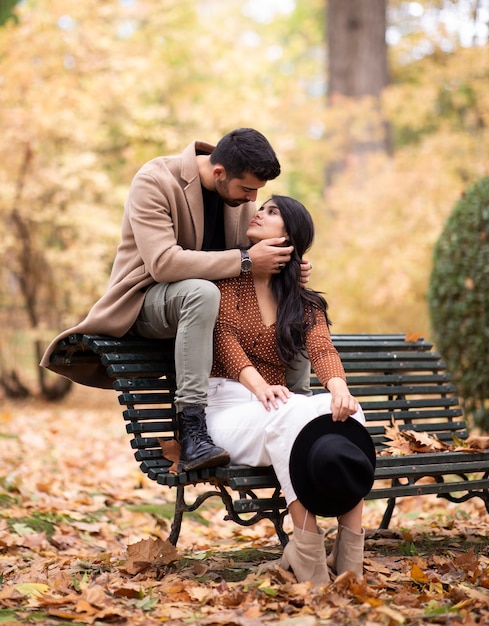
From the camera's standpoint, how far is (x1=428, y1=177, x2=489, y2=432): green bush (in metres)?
6.89

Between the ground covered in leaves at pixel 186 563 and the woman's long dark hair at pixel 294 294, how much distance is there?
961 mm

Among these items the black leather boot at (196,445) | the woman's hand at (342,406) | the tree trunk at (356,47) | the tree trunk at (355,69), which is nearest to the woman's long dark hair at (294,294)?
the woman's hand at (342,406)

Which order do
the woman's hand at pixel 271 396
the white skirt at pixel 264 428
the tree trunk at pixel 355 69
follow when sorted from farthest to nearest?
1. the tree trunk at pixel 355 69
2. the woman's hand at pixel 271 396
3. the white skirt at pixel 264 428

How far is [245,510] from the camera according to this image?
3.43 m

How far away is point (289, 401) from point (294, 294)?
63 centimetres

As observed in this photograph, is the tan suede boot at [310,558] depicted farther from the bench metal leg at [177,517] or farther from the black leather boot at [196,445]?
the bench metal leg at [177,517]

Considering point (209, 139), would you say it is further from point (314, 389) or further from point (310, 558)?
point (310, 558)

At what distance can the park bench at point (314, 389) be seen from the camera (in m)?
3.55

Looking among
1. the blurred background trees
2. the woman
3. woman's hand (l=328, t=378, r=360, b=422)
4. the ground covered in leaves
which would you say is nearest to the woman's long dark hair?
the woman

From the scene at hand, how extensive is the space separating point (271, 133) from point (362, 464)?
12.4 meters

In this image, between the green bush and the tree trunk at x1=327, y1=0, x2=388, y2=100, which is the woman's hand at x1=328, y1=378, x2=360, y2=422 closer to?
the green bush

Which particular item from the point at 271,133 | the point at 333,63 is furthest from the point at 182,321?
the point at 333,63

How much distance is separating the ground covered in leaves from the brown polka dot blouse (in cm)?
81

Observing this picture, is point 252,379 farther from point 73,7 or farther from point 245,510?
point 73,7
